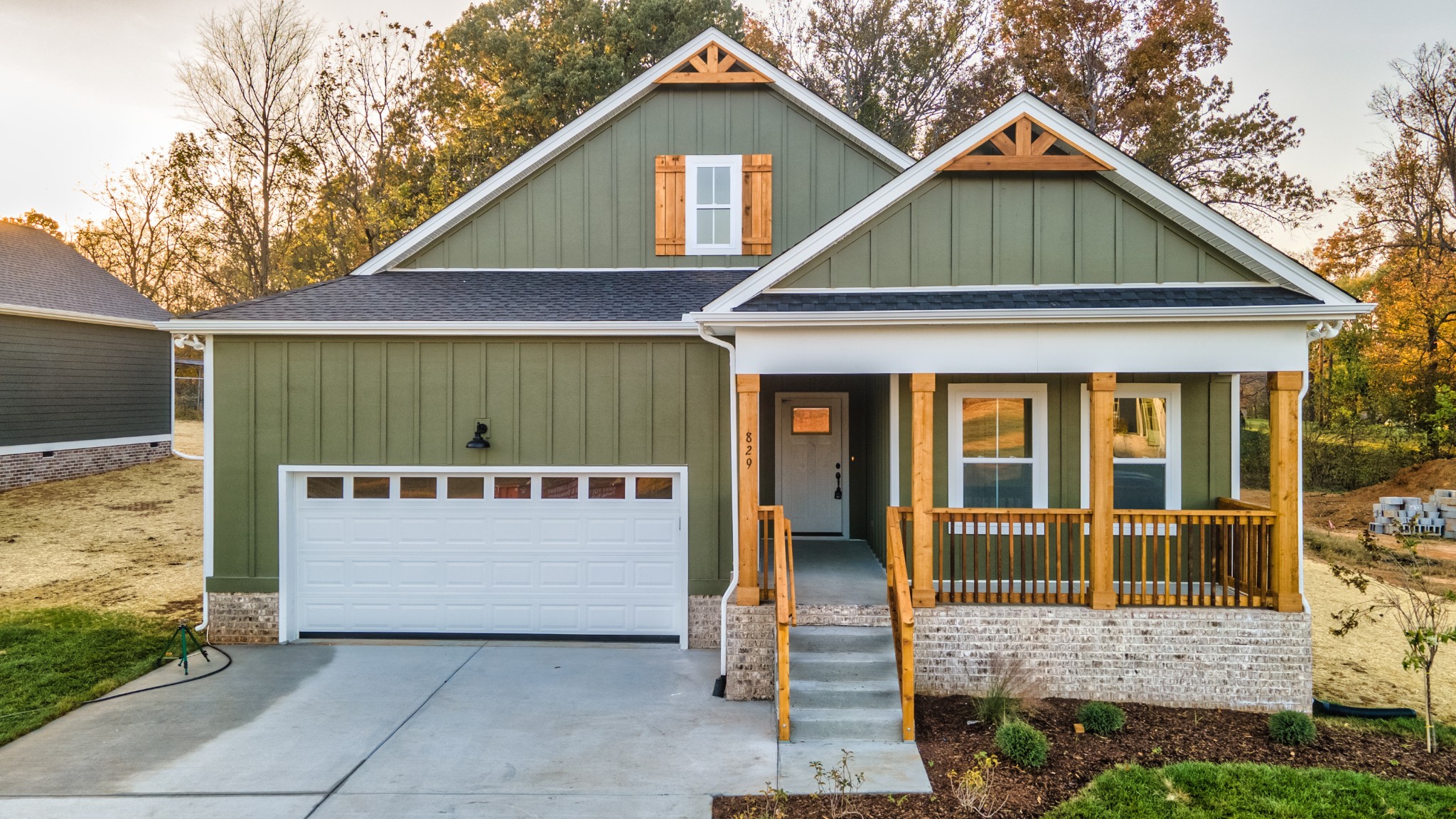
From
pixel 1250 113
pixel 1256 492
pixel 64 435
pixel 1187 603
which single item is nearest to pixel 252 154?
pixel 64 435

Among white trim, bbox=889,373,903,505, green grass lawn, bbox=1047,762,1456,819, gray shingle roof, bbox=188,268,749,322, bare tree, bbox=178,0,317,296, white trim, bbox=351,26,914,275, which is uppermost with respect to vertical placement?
bare tree, bbox=178,0,317,296

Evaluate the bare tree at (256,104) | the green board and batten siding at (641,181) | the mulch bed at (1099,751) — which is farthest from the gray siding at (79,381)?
the mulch bed at (1099,751)

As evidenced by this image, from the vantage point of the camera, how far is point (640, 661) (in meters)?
7.96

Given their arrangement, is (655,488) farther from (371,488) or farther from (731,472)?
(371,488)

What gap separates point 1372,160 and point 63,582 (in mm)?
30115

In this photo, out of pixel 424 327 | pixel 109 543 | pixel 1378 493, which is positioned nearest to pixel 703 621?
pixel 424 327

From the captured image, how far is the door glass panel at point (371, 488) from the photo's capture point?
28.5ft

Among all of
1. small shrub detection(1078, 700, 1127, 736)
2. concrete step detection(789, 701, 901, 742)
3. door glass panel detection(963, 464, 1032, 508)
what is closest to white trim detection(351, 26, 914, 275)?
door glass panel detection(963, 464, 1032, 508)

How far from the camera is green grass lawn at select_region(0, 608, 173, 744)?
21.8ft

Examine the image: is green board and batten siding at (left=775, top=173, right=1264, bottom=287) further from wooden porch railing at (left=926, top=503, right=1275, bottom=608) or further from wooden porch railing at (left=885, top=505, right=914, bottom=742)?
wooden porch railing at (left=885, top=505, right=914, bottom=742)

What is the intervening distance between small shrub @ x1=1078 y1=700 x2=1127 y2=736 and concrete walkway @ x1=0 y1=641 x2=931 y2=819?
5.18 ft

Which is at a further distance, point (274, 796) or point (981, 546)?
point (981, 546)

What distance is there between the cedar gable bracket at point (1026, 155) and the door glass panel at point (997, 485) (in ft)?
9.82

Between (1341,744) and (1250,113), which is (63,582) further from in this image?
(1250,113)
